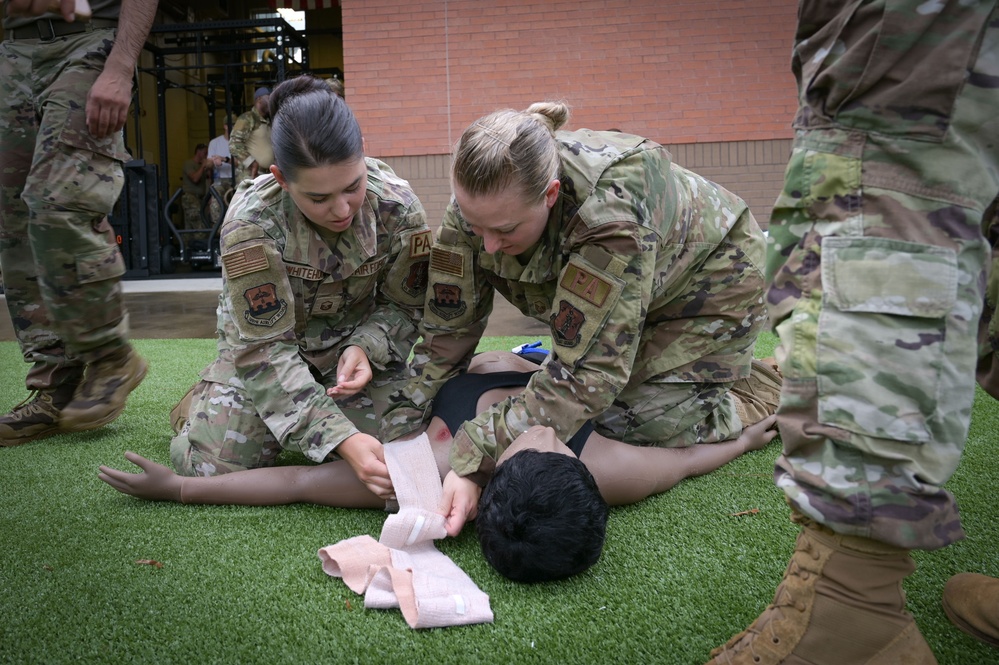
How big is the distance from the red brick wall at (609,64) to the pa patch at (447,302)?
20.0 feet

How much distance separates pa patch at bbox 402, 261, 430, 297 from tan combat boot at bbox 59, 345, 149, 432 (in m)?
1.02

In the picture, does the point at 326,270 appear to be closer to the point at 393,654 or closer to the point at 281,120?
the point at 281,120

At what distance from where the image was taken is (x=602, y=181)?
1.97m

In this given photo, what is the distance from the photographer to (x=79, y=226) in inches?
100

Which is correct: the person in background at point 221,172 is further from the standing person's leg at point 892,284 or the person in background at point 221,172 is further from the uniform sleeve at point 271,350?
the standing person's leg at point 892,284

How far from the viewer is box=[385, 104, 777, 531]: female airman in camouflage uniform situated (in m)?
1.88

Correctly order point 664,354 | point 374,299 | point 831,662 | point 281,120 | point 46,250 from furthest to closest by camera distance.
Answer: point 374,299, point 46,250, point 664,354, point 281,120, point 831,662

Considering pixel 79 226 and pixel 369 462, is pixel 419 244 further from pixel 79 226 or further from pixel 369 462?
pixel 79 226

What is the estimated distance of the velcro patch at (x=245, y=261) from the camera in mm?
2166

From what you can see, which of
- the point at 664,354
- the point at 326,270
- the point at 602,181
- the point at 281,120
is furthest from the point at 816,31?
the point at 326,270

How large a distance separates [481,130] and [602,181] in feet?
1.11

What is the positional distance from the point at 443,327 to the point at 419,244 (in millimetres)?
341

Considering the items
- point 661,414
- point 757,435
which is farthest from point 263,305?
point 757,435

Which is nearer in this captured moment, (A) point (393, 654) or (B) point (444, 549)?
(A) point (393, 654)
